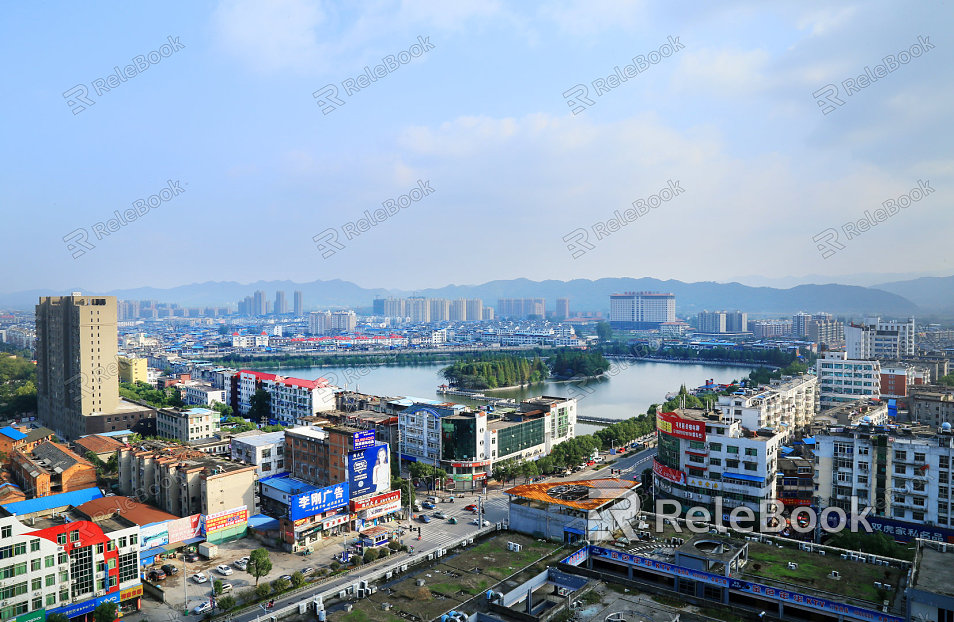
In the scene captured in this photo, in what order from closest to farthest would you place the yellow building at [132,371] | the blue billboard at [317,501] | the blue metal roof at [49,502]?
the blue metal roof at [49,502], the blue billboard at [317,501], the yellow building at [132,371]

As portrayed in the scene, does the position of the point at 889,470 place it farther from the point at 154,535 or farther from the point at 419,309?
the point at 419,309

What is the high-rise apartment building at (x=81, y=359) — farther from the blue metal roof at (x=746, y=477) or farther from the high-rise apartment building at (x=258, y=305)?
the high-rise apartment building at (x=258, y=305)

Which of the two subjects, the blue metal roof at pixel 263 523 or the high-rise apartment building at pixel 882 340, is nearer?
the blue metal roof at pixel 263 523

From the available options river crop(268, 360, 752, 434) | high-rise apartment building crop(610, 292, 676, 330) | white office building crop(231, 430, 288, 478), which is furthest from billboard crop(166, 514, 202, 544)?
high-rise apartment building crop(610, 292, 676, 330)

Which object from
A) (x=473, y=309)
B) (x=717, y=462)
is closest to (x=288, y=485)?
(x=717, y=462)

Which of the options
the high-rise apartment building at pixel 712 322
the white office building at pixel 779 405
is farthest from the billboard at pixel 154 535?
the high-rise apartment building at pixel 712 322

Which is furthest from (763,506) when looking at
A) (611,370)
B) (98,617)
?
(611,370)
